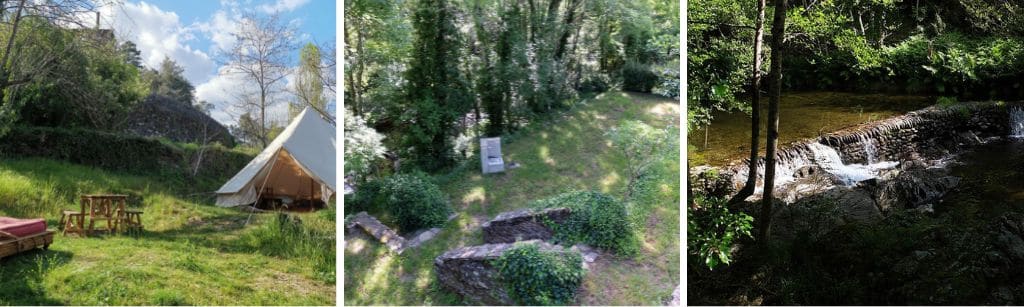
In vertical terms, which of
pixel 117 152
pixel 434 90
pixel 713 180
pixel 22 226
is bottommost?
pixel 22 226

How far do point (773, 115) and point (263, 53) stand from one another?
2.67 m

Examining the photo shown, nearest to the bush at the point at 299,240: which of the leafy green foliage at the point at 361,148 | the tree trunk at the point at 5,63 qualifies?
the leafy green foliage at the point at 361,148

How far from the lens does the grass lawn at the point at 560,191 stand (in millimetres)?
2951

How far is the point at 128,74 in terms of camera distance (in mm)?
3539

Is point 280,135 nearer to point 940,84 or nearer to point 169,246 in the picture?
point 169,246

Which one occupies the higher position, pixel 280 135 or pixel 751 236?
pixel 280 135

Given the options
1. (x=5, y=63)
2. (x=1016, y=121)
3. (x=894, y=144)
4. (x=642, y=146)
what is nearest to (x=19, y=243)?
(x=5, y=63)

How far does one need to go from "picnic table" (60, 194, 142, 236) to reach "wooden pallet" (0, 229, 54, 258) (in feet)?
0.36

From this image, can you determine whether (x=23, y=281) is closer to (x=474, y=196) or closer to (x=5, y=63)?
(x=5, y=63)

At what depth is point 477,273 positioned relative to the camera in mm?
2936

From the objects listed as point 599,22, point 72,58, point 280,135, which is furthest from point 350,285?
point 72,58

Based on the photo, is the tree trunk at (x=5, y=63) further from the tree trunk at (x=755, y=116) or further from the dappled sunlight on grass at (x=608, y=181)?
the tree trunk at (x=755, y=116)

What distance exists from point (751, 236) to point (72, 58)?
3719 mm

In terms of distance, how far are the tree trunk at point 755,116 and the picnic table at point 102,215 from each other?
3.10 m
